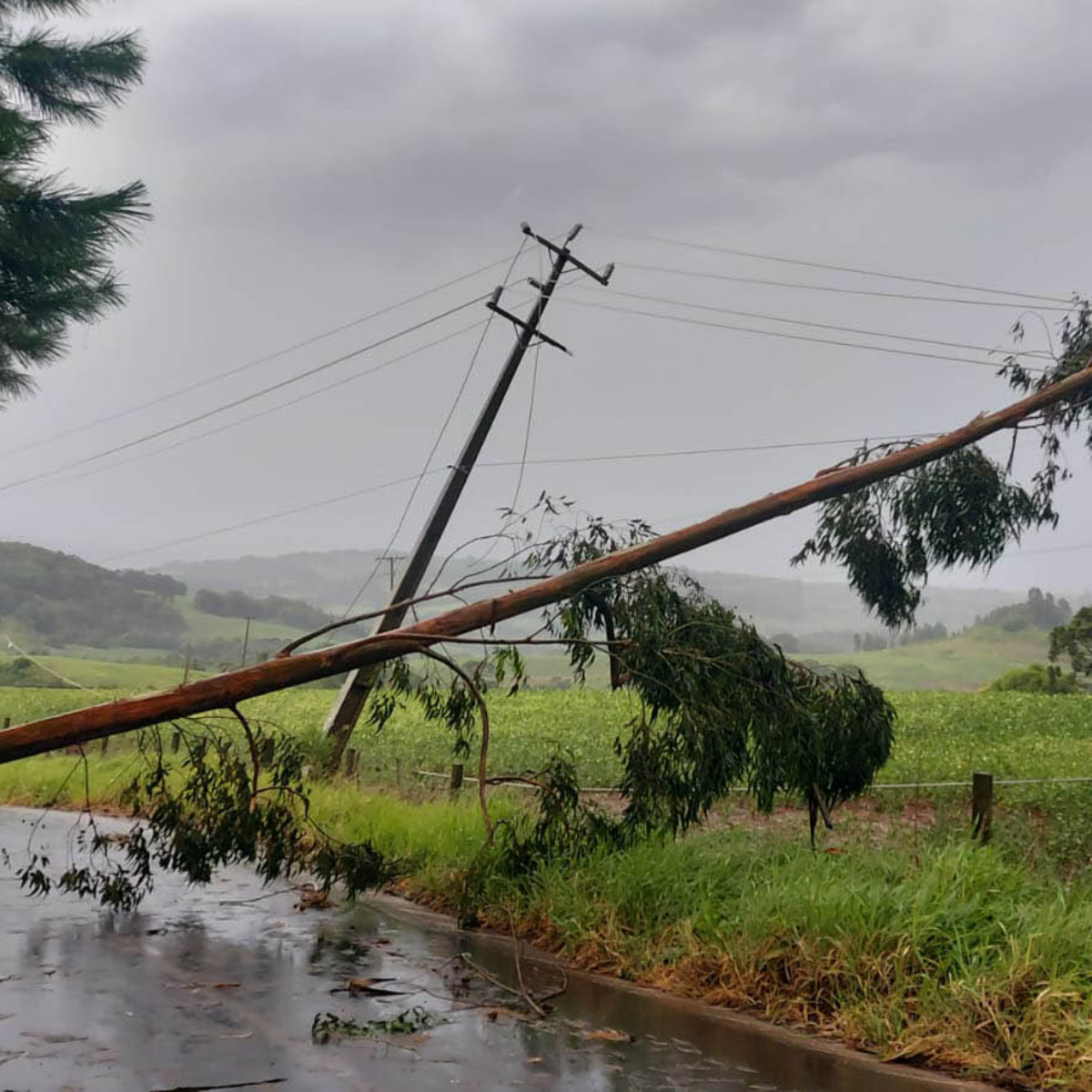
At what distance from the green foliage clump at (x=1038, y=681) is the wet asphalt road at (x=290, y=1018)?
29.3m

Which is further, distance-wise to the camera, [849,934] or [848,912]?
[848,912]

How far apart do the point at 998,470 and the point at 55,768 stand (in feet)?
57.6

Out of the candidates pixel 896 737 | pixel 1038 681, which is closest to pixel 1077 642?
pixel 1038 681

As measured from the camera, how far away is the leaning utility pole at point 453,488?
1501cm

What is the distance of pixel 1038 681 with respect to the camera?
35281 millimetres

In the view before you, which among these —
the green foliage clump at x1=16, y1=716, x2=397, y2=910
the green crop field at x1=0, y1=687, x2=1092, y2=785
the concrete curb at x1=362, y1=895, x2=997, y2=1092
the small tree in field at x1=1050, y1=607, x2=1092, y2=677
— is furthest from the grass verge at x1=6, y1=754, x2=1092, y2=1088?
the small tree in field at x1=1050, y1=607, x2=1092, y2=677

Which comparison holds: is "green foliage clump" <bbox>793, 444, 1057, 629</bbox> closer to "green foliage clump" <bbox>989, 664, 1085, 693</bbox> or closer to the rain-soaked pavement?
the rain-soaked pavement

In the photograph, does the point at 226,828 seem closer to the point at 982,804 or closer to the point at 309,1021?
the point at 309,1021

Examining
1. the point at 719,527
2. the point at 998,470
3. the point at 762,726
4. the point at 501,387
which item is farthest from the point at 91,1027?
the point at 501,387

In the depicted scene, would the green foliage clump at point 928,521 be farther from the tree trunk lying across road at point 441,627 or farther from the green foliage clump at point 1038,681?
the green foliage clump at point 1038,681

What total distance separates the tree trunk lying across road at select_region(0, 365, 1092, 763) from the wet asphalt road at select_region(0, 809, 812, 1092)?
5.59ft

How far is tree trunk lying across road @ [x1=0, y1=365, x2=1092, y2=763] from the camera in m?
7.94

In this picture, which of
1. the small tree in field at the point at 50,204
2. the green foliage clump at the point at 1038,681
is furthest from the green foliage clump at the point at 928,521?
the green foliage clump at the point at 1038,681

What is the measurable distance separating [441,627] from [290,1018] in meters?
3.12
